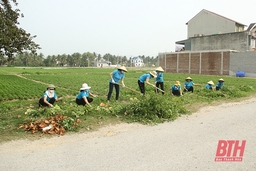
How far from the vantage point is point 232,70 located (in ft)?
109

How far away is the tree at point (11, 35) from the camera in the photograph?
43.4ft

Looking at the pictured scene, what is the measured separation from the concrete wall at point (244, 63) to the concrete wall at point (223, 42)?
437 centimetres

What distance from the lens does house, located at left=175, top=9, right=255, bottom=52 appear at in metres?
36.2

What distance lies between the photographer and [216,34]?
39.1 meters

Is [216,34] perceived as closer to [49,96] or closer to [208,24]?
[208,24]

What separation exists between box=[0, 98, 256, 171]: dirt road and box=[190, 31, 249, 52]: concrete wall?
33.7 metres

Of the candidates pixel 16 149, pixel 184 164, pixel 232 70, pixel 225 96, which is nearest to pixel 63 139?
pixel 16 149

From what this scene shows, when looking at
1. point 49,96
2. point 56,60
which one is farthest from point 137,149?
point 56,60

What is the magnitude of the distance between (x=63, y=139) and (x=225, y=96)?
29.3 feet
